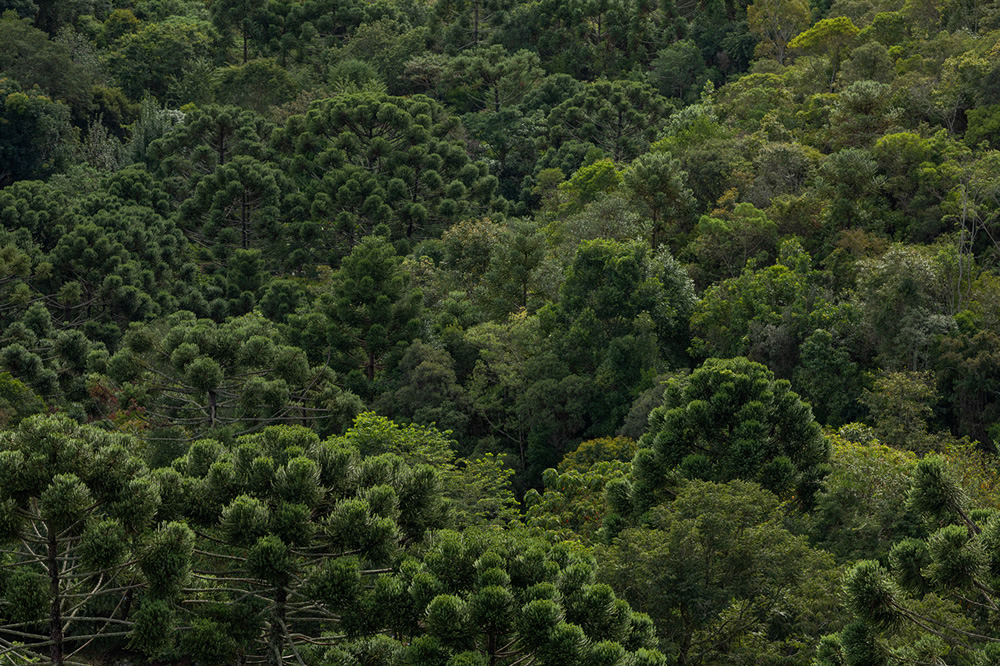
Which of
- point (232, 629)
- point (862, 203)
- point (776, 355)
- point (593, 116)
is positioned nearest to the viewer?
point (232, 629)

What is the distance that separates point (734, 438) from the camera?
77.9 feet

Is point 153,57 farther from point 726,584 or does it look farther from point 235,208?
point 726,584

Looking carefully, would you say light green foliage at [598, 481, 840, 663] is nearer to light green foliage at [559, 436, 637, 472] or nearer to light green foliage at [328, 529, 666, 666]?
light green foliage at [328, 529, 666, 666]

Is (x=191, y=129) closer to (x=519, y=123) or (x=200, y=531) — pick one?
(x=519, y=123)

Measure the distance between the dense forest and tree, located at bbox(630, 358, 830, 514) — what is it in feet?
0.28

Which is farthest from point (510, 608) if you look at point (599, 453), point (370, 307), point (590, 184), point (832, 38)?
point (832, 38)

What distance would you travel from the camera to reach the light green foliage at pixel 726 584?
1973 cm

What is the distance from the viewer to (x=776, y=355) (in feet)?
114

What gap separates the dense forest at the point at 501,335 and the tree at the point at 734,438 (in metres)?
0.08

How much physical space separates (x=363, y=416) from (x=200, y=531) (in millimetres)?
14240

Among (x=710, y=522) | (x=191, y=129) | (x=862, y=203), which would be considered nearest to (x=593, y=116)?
(x=191, y=129)

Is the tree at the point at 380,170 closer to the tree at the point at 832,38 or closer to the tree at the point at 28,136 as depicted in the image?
the tree at the point at 28,136

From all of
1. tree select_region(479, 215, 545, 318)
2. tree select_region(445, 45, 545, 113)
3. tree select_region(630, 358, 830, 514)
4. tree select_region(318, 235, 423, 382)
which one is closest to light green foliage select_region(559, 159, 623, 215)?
tree select_region(479, 215, 545, 318)

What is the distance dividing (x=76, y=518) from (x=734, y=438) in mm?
14214
